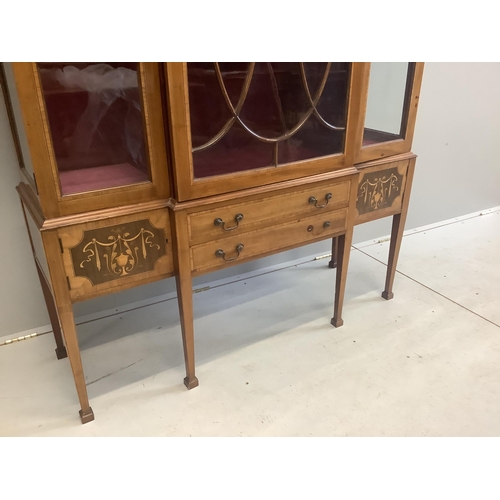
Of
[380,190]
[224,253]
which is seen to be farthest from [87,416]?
[380,190]

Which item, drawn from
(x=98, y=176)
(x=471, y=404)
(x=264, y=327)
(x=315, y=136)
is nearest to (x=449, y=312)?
(x=471, y=404)

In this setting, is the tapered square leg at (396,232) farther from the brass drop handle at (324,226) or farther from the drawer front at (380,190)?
the brass drop handle at (324,226)

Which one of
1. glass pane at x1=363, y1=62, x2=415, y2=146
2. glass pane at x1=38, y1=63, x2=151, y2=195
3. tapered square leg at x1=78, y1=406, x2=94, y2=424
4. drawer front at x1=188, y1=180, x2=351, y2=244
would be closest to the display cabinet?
glass pane at x1=363, y1=62, x2=415, y2=146

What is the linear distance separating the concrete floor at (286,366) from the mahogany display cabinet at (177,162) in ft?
0.44

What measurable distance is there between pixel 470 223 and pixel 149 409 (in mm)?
2129

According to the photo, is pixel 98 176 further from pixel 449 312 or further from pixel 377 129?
pixel 449 312

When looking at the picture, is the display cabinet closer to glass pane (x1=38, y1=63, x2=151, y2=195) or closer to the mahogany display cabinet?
the mahogany display cabinet

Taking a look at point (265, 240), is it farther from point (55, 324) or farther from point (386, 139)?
point (55, 324)

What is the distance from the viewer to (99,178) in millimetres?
1160

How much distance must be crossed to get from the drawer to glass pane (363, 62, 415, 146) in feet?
0.99

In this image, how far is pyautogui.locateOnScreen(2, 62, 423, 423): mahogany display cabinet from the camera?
1068 mm

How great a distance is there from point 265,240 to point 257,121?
0.36m

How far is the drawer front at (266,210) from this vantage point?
1238 mm

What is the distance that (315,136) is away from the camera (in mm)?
1366
